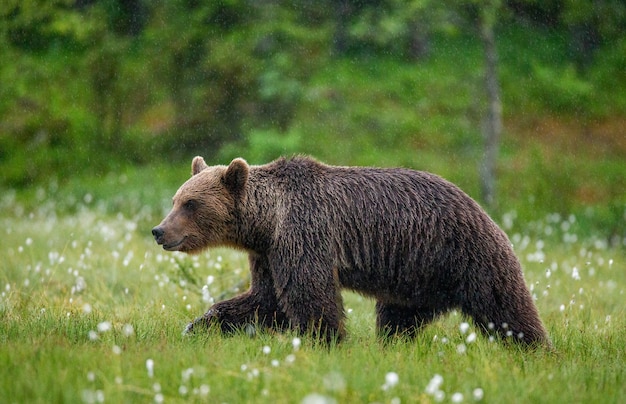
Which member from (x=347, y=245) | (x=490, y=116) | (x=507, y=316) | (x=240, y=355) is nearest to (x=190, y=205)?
(x=347, y=245)

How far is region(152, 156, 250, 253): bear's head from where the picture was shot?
243 inches

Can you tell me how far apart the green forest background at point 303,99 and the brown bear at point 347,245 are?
744cm

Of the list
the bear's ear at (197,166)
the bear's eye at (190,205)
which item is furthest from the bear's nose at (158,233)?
the bear's ear at (197,166)

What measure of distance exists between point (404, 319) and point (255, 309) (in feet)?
3.95

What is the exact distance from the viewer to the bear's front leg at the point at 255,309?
243 inches

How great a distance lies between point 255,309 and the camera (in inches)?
245

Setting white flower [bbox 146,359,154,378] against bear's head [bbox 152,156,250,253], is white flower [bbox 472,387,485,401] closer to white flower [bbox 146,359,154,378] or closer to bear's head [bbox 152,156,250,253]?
white flower [bbox 146,359,154,378]

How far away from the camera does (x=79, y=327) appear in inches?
215

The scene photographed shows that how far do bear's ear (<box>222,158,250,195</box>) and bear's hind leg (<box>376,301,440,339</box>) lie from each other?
149 cm

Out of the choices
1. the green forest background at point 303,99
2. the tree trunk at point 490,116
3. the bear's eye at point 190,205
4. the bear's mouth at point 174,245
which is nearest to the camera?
the bear's mouth at point 174,245

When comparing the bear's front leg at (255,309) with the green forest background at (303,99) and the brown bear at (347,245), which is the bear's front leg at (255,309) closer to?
the brown bear at (347,245)

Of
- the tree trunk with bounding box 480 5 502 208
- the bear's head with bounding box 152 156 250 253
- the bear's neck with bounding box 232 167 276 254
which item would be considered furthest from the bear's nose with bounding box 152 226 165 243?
the tree trunk with bounding box 480 5 502 208

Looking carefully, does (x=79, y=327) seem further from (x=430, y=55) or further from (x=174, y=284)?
(x=430, y=55)

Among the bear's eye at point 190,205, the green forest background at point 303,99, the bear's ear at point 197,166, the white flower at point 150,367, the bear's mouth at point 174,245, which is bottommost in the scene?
the green forest background at point 303,99
